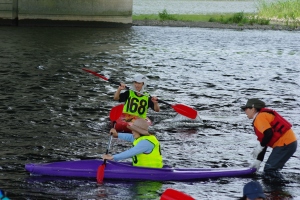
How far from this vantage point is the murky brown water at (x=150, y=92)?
11.8 meters

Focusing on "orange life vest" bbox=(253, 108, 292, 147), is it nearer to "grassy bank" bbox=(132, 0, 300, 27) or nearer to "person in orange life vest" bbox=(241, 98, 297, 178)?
"person in orange life vest" bbox=(241, 98, 297, 178)

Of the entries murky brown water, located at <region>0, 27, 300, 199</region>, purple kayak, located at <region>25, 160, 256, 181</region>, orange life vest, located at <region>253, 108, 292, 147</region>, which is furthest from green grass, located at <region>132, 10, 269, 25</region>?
purple kayak, located at <region>25, 160, 256, 181</region>

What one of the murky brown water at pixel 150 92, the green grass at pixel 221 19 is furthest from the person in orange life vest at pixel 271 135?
the green grass at pixel 221 19

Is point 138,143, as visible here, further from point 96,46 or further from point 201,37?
point 201,37

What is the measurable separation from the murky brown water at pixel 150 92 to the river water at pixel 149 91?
1.1 inches

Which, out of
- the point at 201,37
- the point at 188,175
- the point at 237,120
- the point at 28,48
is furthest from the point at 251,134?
the point at 201,37

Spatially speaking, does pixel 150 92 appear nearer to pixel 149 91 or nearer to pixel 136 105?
pixel 149 91

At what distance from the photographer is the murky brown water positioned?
11750 millimetres

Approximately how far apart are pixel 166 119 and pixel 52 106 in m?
3.37

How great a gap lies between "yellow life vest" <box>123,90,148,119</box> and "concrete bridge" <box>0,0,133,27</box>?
3482 centimetres

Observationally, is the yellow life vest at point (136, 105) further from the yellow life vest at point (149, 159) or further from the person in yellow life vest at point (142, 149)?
the yellow life vest at point (149, 159)

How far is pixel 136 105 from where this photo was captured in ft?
50.7

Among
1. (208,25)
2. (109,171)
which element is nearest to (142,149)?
(109,171)

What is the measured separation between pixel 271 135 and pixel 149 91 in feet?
38.8
